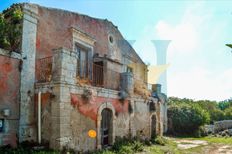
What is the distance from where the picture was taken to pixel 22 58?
32.1 ft

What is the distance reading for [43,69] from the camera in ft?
35.4

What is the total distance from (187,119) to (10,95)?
17.5 metres

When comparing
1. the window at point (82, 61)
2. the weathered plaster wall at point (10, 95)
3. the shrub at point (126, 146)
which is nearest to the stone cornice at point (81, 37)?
the window at point (82, 61)

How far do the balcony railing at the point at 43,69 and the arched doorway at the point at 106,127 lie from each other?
3.16 meters

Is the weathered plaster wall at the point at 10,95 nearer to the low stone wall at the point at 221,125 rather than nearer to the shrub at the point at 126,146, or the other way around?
the shrub at the point at 126,146

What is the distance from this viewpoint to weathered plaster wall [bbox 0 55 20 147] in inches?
350

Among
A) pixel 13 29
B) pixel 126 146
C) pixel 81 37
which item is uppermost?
pixel 81 37

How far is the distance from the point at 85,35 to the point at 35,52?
13.9ft

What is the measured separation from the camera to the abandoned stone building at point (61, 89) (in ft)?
30.7

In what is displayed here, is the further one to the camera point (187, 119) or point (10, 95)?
point (187, 119)

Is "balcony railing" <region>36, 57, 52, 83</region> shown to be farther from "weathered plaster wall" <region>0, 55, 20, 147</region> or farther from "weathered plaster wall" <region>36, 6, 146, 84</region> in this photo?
"weathered plaster wall" <region>0, 55, 20, 147</region>

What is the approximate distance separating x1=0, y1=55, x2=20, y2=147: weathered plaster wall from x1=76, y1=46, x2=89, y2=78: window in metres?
4.67

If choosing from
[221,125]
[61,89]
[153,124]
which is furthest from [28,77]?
[221,125]

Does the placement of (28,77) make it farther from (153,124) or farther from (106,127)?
(153,124)
